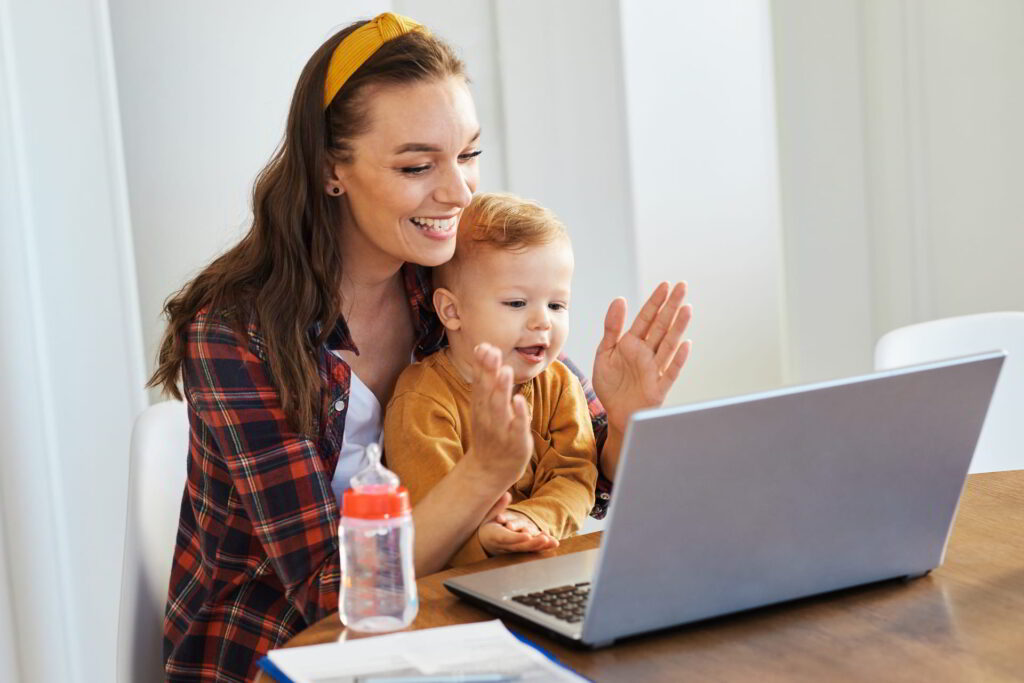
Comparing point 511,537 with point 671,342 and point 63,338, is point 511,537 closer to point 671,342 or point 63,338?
point 671,342

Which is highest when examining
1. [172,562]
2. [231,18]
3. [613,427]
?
[231,18]

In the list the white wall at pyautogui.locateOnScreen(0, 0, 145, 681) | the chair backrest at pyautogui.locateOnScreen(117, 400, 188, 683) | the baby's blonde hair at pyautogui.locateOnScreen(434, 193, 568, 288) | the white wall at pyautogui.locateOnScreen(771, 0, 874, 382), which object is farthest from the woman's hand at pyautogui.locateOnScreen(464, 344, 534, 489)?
the white wall at pyautogui.locateOnScreen(771, 0, 874, 382)

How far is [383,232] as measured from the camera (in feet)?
5.41

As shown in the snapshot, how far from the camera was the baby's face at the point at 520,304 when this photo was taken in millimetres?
1648

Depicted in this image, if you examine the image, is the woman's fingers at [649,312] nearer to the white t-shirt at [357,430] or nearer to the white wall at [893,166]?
the white t-shirt at [357,430]

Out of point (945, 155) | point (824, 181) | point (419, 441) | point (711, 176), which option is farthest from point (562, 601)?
point (711, 176)

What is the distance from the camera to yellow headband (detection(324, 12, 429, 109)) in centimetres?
163

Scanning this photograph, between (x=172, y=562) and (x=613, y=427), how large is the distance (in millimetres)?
608

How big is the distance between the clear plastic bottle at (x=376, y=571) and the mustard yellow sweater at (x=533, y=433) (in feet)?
1.06

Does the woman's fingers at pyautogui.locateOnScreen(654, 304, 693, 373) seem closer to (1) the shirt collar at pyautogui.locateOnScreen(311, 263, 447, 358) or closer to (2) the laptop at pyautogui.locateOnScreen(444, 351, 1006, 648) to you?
(1) the shirt collar at pyautogui.locateOnScreen(311, 263, 447, 358)

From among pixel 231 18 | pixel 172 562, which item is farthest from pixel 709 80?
pixel 172 562

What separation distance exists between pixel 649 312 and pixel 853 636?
0.61m

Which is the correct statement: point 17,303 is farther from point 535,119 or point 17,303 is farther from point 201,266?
point 535,119

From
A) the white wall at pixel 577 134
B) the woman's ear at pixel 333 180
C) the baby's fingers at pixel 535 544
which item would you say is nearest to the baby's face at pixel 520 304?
the woman's ear at pixel 333 180
